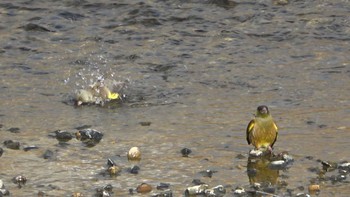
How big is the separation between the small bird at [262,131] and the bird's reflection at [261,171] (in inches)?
4.6

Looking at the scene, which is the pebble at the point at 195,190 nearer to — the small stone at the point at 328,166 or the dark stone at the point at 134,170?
the dark stone at the point at 134,170

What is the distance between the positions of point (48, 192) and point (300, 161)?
2.04 m

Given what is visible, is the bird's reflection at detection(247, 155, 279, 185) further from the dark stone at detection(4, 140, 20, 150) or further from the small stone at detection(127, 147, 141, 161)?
the dark stone at detection(4, 140, 20, 150)

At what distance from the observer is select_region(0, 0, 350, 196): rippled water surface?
8.66 meters

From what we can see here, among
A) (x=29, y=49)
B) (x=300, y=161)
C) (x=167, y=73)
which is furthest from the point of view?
(x=29, y=49)

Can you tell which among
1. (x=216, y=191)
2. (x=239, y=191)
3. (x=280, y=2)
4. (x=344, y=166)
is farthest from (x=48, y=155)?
(x=280, y=2)

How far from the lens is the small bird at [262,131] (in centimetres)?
895

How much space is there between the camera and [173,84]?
37.2 feet

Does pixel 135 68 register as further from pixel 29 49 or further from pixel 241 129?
pixel 241 129

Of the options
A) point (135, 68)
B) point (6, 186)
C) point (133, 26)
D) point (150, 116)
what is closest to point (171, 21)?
point (133, 26)

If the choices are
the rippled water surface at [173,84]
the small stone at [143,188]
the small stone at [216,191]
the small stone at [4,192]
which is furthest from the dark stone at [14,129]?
the small stone at [216,191]

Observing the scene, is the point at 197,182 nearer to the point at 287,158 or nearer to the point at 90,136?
the point at 287,158

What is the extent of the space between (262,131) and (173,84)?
2463 millimetres

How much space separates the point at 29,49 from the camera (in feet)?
41.0
